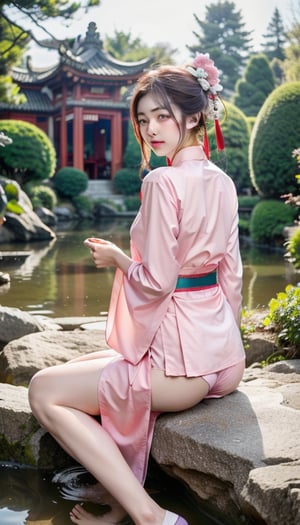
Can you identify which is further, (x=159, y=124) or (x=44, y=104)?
(x=44, y=104)

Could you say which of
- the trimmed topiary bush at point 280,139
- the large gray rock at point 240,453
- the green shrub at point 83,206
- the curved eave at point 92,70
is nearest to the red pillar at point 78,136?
the curved eave at point 92,70

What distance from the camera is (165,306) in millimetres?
2145

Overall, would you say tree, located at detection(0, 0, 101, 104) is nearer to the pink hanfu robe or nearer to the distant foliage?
the distant foliage

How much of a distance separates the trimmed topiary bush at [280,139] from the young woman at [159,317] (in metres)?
9.94

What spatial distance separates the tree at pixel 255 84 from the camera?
2773 centimetres

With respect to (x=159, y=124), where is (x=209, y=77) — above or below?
above

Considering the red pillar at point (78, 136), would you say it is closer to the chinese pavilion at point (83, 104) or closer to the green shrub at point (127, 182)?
the chinese pavilion at point (83, 104)

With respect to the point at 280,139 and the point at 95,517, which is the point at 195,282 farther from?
the point at 280,139

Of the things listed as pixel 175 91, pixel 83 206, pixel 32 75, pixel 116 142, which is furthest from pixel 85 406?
pixel 32 75

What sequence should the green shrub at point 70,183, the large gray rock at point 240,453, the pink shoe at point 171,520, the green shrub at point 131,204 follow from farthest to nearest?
the green shrub at point 131,204 < the green shrub at point 70,183 < the pink shoe at point 171,520 < the large gray rock at point 240,453

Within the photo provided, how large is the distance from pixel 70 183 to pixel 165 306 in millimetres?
18966

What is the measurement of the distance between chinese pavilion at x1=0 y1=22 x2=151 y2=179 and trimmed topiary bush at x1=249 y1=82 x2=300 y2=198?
507 inches

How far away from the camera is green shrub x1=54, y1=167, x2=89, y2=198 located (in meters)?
20.8

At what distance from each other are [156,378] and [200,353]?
0.16m
